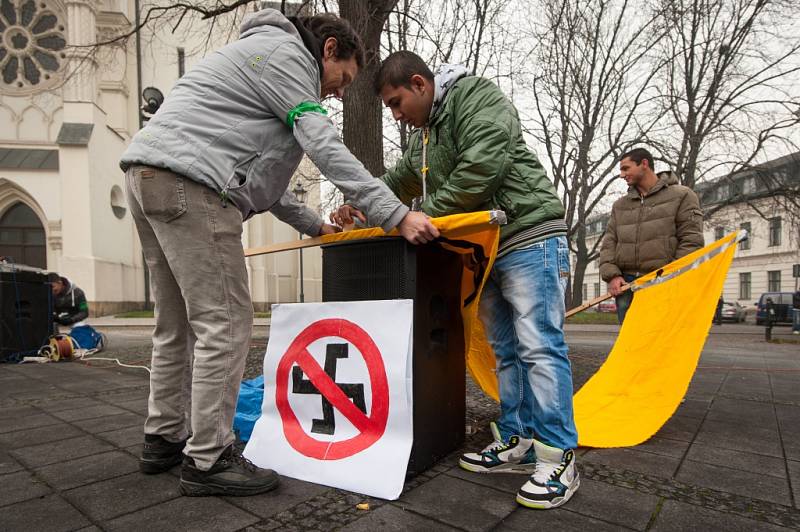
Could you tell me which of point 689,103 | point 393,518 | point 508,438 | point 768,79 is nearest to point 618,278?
point 508,438

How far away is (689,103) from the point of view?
50.8ft

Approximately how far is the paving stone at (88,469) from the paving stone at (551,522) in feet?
5.77

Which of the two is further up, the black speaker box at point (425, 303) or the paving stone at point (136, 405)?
the black speaker box at point (425, 303)

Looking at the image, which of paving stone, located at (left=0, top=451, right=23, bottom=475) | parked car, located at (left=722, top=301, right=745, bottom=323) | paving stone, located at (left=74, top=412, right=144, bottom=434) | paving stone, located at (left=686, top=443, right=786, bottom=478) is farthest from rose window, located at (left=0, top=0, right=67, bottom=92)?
parked car, located at (left=722, top=301, right=745, bottom=323)

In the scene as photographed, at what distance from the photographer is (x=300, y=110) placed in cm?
207

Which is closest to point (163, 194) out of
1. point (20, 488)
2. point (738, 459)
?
point (20, 488)

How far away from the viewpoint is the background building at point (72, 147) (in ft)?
61.6

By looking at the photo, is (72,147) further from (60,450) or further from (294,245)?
(294,245)

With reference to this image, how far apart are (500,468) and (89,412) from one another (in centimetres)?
295

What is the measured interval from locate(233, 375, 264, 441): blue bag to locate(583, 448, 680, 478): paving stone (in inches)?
71.9

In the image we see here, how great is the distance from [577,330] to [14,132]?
931 inches

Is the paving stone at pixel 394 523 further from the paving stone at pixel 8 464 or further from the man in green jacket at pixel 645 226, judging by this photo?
the man in green jacket at pixel 645 226

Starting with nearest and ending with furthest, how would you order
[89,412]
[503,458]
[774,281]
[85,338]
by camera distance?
[503,458] < [89,412] < [85,338] < [774,281]

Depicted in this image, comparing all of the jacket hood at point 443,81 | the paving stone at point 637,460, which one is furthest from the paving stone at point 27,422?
the paving stone at point 637,460
